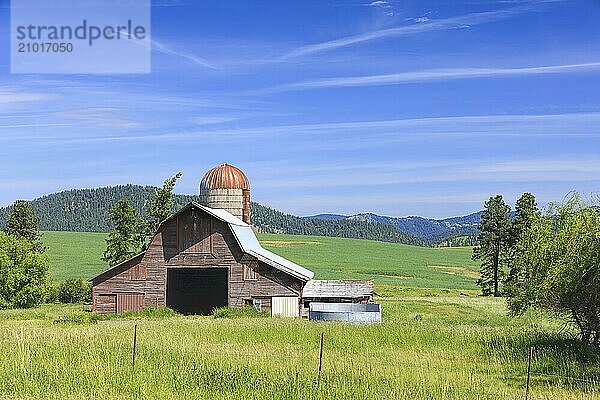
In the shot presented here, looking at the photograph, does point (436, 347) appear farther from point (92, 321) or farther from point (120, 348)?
point (92, 321)

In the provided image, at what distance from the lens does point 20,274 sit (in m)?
46.1

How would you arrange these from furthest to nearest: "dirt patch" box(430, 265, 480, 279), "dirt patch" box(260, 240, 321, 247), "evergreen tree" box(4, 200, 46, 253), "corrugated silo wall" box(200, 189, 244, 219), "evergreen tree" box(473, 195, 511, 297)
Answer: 1. "dirt patch" box(260, 240, 321, 247)
2. "dirt patch" box(430, 265, 480, 279)
3. "evergreen tree" box(4, 200, 46, 253)
4. "evergreen tree" box(473, 195, 511, 297)
5. "corrugated silo wall" box(200, 189, 244, 219)

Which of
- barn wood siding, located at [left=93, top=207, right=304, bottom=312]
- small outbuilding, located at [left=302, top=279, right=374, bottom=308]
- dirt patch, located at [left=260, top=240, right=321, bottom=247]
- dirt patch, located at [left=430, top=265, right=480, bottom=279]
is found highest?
dirt patch, located at [left=260, top=240, right=321, bottom=247]

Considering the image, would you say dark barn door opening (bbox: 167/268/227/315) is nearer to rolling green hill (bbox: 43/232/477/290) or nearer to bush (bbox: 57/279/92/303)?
bush (bbox: 57/279/92/303)

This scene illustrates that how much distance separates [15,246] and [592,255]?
122 feet

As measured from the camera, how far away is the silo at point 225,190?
45188 mm

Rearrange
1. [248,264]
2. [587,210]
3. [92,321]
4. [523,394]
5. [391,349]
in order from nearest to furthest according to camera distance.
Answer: [523,394]
[391,349]
[587,210]
[92,321]
[248,264]

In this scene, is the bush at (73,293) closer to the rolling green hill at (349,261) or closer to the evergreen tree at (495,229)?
the rolling green hill at (349,261)

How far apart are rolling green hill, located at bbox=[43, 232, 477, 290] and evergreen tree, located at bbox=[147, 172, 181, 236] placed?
21.8 m

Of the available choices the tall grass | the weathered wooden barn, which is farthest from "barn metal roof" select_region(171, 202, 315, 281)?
the tall grass

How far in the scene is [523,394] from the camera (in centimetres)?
1527

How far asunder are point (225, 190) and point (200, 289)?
637 centimetres

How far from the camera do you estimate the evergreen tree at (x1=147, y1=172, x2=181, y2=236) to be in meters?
51.7

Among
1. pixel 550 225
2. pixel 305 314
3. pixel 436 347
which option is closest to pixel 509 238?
pixel 305 314
